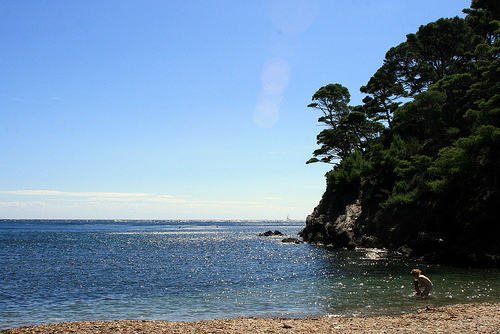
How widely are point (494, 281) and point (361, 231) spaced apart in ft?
80.5

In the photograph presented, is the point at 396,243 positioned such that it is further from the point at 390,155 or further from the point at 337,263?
the point at 390,155

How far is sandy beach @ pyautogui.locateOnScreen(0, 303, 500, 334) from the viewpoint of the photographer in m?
11.7

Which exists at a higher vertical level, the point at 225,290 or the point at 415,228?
the point at 415,228

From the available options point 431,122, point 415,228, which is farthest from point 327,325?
point 431,122

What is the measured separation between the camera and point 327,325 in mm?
13086

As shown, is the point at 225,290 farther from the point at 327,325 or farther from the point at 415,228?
the point at 415,228

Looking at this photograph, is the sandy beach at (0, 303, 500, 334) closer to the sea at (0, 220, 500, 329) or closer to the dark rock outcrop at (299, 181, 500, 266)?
the sea at (0, 220, 500, 329)

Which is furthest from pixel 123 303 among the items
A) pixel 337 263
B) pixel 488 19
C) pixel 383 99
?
pixel 488 19

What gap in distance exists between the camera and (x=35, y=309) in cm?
1731

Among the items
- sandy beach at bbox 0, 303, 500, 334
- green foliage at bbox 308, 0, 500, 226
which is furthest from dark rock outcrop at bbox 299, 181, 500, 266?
sandy beach at bbox 0, 303, 500, 334

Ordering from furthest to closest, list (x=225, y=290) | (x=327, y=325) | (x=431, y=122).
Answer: (x=431, y=122), (x=225, y=290), (x=327, y=325)

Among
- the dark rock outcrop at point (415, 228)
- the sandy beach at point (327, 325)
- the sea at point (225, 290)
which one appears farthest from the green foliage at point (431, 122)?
the sandy beach at point (327, 325)

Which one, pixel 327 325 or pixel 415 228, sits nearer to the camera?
pixel 327 325

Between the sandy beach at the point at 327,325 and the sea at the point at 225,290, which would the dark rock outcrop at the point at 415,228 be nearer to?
the sea at the point at 225,290
